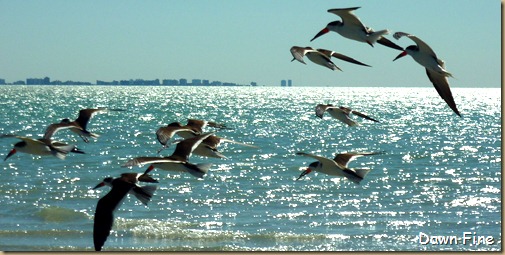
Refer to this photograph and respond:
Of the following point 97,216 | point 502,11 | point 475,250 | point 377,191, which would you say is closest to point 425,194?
point 377,191

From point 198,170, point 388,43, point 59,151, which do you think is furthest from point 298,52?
point 59,151

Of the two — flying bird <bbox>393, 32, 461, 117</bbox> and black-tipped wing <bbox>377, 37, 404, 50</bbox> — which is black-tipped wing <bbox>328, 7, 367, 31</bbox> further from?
flying bird <bbox>393, 32, 461, 117</bbox>

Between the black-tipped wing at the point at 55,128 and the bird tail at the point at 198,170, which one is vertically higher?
the black-tipped wing at the point at 55,128

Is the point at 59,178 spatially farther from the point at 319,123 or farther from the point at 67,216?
the point at 319,123

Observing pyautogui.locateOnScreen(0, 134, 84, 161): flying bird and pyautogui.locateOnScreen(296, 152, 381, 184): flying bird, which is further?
pyautogui.locateOnScreen(0, 134, 84, 161): flying bird

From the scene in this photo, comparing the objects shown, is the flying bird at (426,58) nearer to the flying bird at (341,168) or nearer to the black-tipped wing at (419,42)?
the black-tipped wing at (419,42)

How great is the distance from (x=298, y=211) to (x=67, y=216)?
583cm

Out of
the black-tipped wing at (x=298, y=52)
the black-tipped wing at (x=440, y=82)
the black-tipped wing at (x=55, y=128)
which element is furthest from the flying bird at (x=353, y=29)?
the black-tipped wing at (x=55, y=128)

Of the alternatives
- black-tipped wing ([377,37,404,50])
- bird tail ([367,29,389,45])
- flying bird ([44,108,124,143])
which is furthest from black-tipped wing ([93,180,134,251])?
black-tipped wing ([377,37,404,50])

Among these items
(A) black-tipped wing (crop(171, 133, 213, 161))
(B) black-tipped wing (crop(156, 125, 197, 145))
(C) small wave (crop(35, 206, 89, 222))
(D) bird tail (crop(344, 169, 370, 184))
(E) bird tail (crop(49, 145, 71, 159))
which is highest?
(B) black-tipped wing (crop(156, 125, 197, 145))

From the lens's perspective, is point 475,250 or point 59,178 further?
point 59,178

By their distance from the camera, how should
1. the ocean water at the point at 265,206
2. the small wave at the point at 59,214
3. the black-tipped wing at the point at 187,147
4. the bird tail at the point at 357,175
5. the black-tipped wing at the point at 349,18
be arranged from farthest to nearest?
the small wave at the point at 59,214 → the ocean water at the point at 265,206 → the black-tipped wing at the point at 187,147 → the black-tipped wing at the point at 349,18 → the bird tail at the point at 357,175

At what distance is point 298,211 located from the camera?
75.8 feet

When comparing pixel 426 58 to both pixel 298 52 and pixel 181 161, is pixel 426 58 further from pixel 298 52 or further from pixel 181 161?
pixel 181 161
